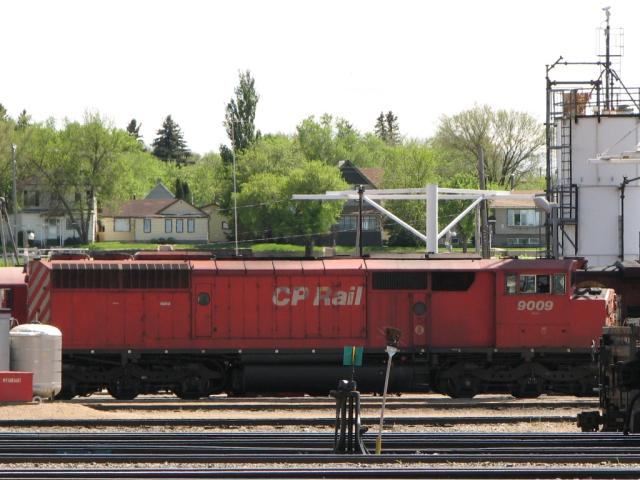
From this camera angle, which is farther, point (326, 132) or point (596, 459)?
point (326, 132)

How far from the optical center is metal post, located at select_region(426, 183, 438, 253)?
165 feet

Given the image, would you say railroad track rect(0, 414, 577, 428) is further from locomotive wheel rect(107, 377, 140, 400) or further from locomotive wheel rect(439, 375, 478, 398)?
locomotive wheel rect(439, 375, 478, 398)

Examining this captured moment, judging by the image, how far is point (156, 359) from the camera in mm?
31562

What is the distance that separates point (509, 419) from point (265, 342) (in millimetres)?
8305

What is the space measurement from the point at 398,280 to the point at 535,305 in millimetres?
3696

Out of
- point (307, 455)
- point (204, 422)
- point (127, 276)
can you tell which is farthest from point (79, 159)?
point (307, 455)

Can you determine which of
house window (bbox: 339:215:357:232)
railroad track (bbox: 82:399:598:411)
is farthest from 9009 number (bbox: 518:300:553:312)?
house window (bbox: 339:215:357:232)

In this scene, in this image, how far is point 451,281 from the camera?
31.9 meters

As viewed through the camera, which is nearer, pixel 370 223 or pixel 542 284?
pixel 542 284

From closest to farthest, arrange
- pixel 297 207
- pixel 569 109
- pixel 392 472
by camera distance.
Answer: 1. pixel 392 472
2. pixel 569 109
3. pixel 297 207

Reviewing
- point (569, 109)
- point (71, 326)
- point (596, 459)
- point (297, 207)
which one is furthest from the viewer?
point (297, 207)

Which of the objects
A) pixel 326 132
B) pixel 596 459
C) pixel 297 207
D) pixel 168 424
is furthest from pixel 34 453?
pixel 326 132

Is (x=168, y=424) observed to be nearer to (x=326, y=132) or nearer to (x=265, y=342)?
(x=265, y=342)

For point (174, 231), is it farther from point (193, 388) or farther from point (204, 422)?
point (204, 422)
